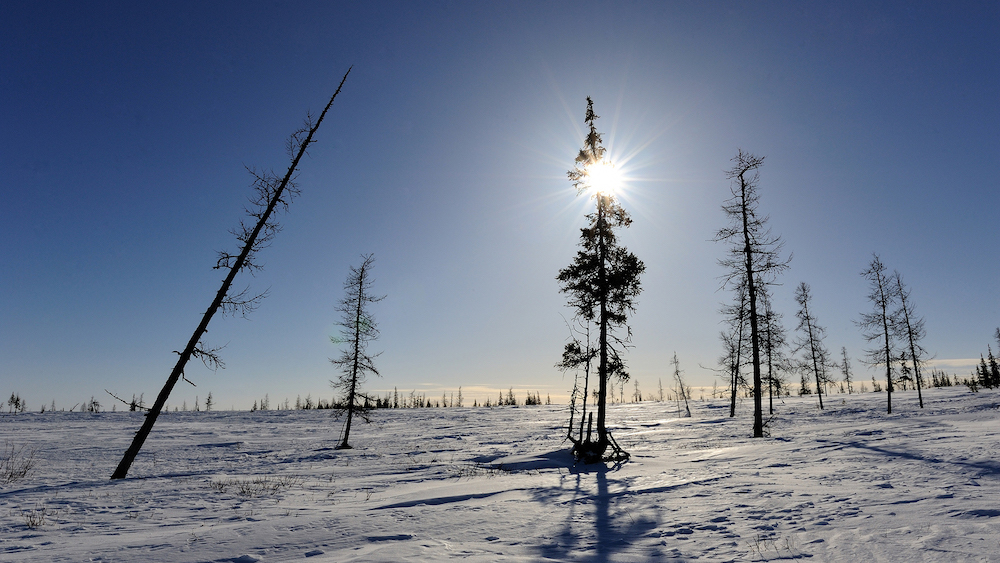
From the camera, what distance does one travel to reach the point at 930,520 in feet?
18.9

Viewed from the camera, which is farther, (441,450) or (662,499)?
(441,450)

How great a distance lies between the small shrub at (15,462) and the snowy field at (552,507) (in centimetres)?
59

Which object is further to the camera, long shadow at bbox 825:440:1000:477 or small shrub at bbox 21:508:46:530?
long shadow at bbox 825:440:1000:477

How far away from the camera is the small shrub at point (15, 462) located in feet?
40.6

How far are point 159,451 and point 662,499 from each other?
24869mm

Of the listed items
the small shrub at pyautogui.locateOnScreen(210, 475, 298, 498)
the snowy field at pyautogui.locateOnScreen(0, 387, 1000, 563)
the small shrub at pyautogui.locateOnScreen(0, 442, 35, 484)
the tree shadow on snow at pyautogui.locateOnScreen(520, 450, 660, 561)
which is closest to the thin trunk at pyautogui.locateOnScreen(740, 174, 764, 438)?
the snowy field at pyautogui.locateOnScreen(0, 387, 1000, 563)

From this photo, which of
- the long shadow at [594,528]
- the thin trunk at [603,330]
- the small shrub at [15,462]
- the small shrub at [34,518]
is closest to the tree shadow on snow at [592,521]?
the long shadow at [594,528]

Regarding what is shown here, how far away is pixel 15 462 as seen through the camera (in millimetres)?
17312

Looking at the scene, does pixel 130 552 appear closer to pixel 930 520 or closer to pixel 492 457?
pixel 930 520

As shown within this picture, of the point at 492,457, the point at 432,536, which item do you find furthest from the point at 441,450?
the point at 432,536

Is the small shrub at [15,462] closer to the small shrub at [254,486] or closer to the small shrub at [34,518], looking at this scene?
the small shrub at [34,518]

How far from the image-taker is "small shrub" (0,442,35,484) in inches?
487

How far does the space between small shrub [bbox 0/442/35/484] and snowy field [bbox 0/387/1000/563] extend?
1.93ft

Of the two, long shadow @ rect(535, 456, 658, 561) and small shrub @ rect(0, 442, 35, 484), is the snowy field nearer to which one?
long shadow @ rect(535, 456, 658, 561)
